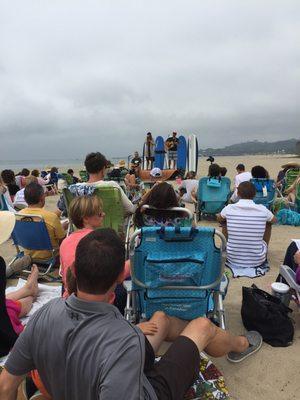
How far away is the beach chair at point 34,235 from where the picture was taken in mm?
3607

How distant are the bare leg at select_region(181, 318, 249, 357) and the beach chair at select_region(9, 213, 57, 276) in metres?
2.20

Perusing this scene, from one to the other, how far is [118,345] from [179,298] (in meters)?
1.17

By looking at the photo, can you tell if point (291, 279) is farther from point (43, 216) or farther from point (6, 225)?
point (43, 216)

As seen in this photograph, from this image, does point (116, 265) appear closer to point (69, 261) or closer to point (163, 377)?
point (163, 377)

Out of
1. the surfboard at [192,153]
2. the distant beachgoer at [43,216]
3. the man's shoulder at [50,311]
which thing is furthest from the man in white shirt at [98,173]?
the surfboard at [192,153]

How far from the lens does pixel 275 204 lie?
700 cm

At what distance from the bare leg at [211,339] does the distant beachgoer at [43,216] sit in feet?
7.63

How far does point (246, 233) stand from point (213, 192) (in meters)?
2.70

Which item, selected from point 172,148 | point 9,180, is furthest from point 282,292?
point 172,148

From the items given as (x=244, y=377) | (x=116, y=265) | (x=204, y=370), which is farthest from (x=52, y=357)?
(x=244, y=377)

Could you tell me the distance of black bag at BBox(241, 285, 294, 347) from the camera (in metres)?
2.60

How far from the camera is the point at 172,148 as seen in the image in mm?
15578

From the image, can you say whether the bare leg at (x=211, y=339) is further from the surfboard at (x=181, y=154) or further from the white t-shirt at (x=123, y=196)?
the surfboard at (x=181, y=154)

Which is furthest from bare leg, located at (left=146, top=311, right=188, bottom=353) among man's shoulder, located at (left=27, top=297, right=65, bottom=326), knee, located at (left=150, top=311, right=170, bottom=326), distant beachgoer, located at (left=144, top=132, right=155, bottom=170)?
distant beachgoer, located at (left=144, top=132, right=155, bottom=170)
